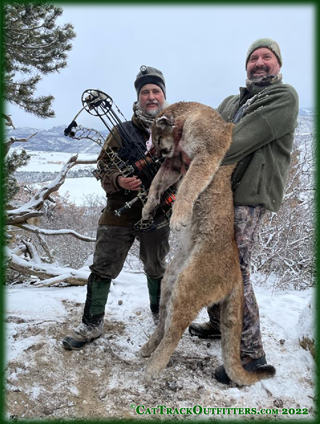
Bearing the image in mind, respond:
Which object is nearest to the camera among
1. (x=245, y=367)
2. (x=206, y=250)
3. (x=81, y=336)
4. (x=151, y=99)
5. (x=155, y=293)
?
(x=206, y=250)

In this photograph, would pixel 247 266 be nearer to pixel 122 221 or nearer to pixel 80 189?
pixel 122 221

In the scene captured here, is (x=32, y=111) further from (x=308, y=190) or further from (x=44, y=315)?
(x=308, y=190)

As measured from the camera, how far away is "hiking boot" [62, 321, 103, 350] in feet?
11.1

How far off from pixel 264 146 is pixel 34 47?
3.73 m

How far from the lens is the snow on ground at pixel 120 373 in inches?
105

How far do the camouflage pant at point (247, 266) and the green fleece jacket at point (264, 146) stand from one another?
0.12 m

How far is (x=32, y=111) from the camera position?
4.96 meters

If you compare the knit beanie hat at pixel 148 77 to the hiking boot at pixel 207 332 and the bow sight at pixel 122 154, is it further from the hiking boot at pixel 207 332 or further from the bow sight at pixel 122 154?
the hiking boot at pixel 207 332

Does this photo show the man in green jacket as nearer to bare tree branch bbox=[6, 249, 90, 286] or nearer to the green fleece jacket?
the green fleece jacket

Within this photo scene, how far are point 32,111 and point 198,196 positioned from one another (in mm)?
3407

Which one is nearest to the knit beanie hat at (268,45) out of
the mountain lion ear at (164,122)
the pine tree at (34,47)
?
the mountain lion ear at (164,122)

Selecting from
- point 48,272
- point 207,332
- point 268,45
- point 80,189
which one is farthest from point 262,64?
point 80,189

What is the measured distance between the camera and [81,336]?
3.48 meters

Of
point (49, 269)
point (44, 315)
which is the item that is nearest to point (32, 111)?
point (49, 269)
